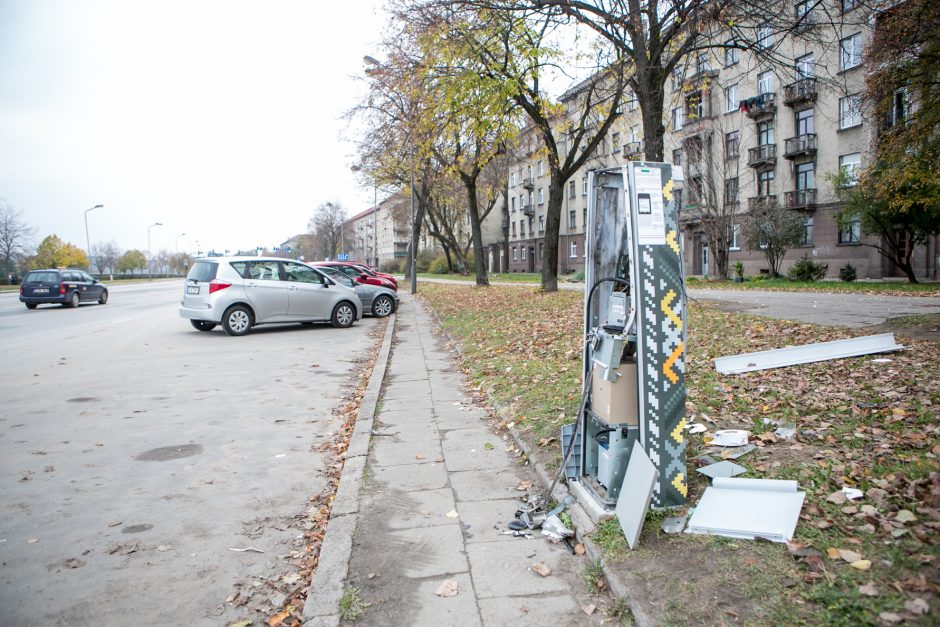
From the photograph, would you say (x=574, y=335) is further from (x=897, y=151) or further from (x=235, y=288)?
(x=897, y=151)

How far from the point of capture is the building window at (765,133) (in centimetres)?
3659

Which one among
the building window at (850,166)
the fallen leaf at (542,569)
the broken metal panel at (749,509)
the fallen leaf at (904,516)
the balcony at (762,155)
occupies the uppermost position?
the balcony at (762,155)

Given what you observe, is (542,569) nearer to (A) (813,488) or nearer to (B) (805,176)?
(A) (813,488)

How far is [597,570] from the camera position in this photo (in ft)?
10.6

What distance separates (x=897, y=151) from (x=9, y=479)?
59.2ft

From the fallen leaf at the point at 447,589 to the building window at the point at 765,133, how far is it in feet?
129

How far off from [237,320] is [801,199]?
32.8 m

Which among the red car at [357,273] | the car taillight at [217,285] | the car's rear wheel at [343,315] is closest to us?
the car taillight at [217,285]

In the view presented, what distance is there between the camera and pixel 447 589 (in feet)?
10.4

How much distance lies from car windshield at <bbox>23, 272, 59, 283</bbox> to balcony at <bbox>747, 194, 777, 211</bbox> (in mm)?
32741

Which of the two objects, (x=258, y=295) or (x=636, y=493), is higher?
(x=258, y=295)

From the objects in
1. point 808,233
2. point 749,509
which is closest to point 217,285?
point 749,509

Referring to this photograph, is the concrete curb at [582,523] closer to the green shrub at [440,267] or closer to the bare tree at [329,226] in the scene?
the green shrub at [440,267]

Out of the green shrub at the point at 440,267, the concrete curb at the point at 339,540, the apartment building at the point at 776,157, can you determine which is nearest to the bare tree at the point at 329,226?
the green shrub at the point at 440,267
